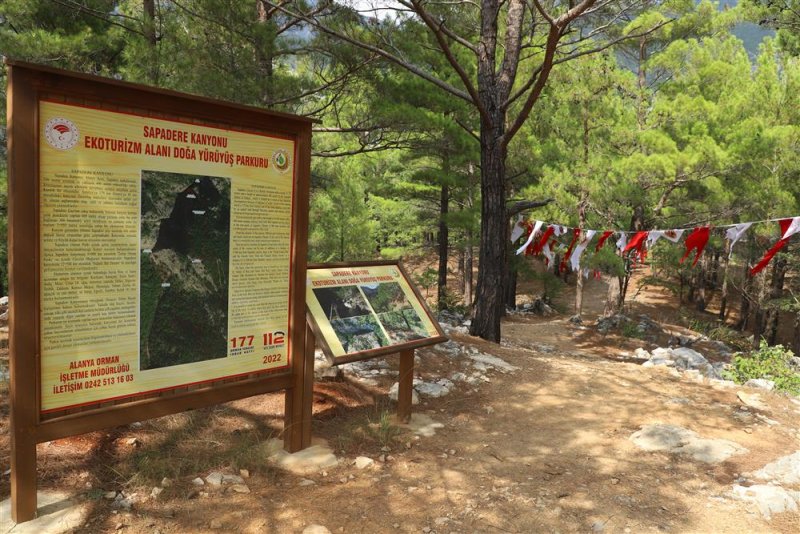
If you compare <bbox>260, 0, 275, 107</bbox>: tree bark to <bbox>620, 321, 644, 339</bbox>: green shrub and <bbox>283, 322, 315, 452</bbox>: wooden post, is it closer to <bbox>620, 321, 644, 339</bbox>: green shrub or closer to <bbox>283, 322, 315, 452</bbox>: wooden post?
<bbox>283, 322, 315, 452</bbox>: wooden post

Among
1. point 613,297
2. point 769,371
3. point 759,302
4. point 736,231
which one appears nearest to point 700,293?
point 613,297

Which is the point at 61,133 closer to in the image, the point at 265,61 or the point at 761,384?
the point at 265,61

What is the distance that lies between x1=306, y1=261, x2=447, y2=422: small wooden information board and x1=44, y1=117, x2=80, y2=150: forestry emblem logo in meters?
1.67

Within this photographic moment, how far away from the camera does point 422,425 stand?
4297mm

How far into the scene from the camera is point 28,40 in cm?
687

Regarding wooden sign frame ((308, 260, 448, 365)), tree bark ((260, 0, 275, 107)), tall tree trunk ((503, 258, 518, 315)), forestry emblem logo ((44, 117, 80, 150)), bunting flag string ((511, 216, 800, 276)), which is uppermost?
tree bark ((260, 0, 275, 107))

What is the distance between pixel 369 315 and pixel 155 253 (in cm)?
158

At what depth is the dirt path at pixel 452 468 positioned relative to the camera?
2.88 m

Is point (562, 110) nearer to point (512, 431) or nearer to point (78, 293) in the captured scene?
point (512, 431)

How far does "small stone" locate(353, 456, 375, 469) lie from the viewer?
3507 millimetres

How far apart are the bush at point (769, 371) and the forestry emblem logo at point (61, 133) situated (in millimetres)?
7285

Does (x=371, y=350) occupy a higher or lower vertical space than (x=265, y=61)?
lower

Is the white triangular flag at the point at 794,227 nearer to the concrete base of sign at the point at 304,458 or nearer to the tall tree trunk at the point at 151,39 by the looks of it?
the concrete base of sign at the point at 304,458

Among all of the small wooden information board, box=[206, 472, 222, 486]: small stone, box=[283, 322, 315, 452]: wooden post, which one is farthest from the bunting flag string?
box=[206, 472, 222, 486]: small stone
